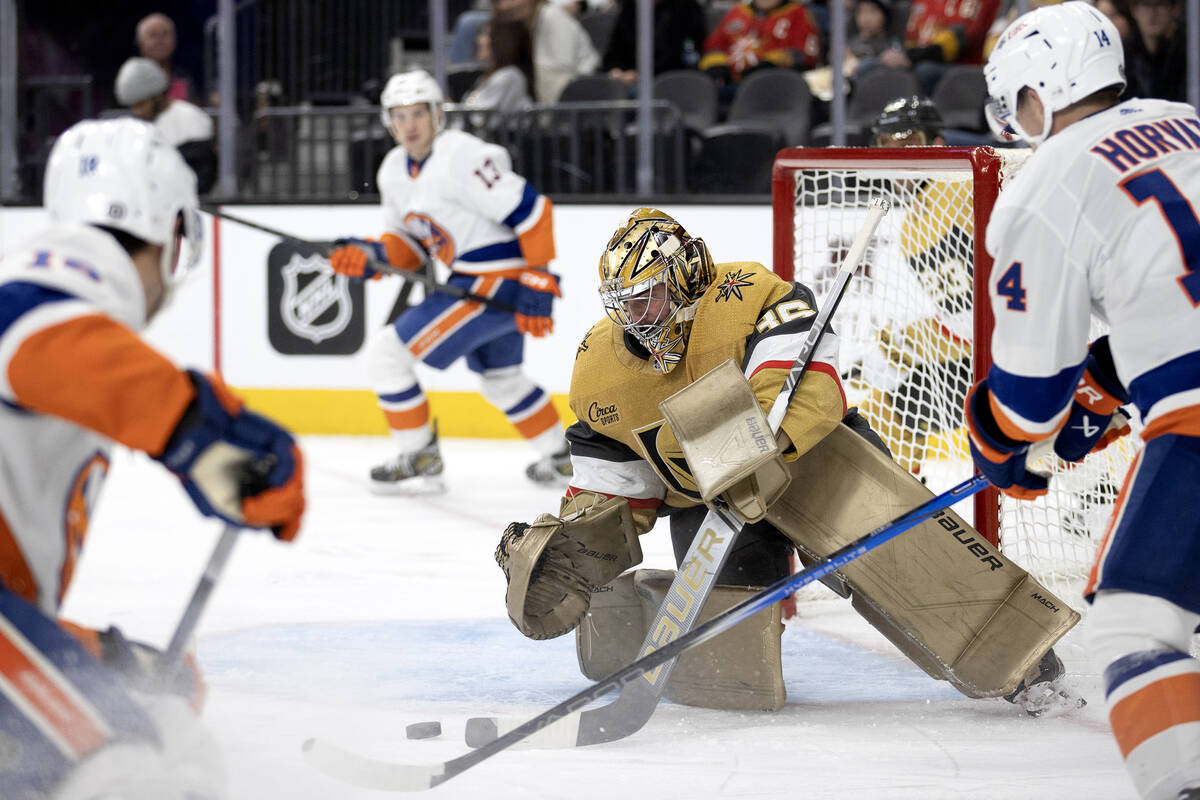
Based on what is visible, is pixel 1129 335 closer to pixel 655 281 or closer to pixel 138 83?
pixel 655 281

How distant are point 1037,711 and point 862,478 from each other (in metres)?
0.46

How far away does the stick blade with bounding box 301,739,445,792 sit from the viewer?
1.90m

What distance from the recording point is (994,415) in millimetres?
1748

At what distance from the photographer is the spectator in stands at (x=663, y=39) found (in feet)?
19.6

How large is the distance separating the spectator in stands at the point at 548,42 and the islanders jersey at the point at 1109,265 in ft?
14.6

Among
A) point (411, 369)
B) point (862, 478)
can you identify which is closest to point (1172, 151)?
point (862, 478)

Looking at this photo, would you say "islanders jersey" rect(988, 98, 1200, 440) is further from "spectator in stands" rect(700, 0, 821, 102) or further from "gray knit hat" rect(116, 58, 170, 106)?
"gray knit hat" rect(116, 58, 170, 106)

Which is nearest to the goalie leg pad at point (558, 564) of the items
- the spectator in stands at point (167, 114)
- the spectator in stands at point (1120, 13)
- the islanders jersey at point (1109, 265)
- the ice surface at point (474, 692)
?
the ice surface at point (474, 692)

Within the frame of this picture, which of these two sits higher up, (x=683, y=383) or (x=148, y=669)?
(x=683, y=383)

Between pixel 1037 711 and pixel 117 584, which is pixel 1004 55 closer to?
pixel 1037 711

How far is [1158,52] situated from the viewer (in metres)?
5.04

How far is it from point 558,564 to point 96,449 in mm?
1044

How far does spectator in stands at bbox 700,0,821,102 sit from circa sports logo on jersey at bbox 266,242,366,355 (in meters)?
1.76

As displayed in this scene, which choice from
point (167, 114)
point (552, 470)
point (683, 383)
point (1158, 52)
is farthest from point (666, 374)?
point (167, 114)
